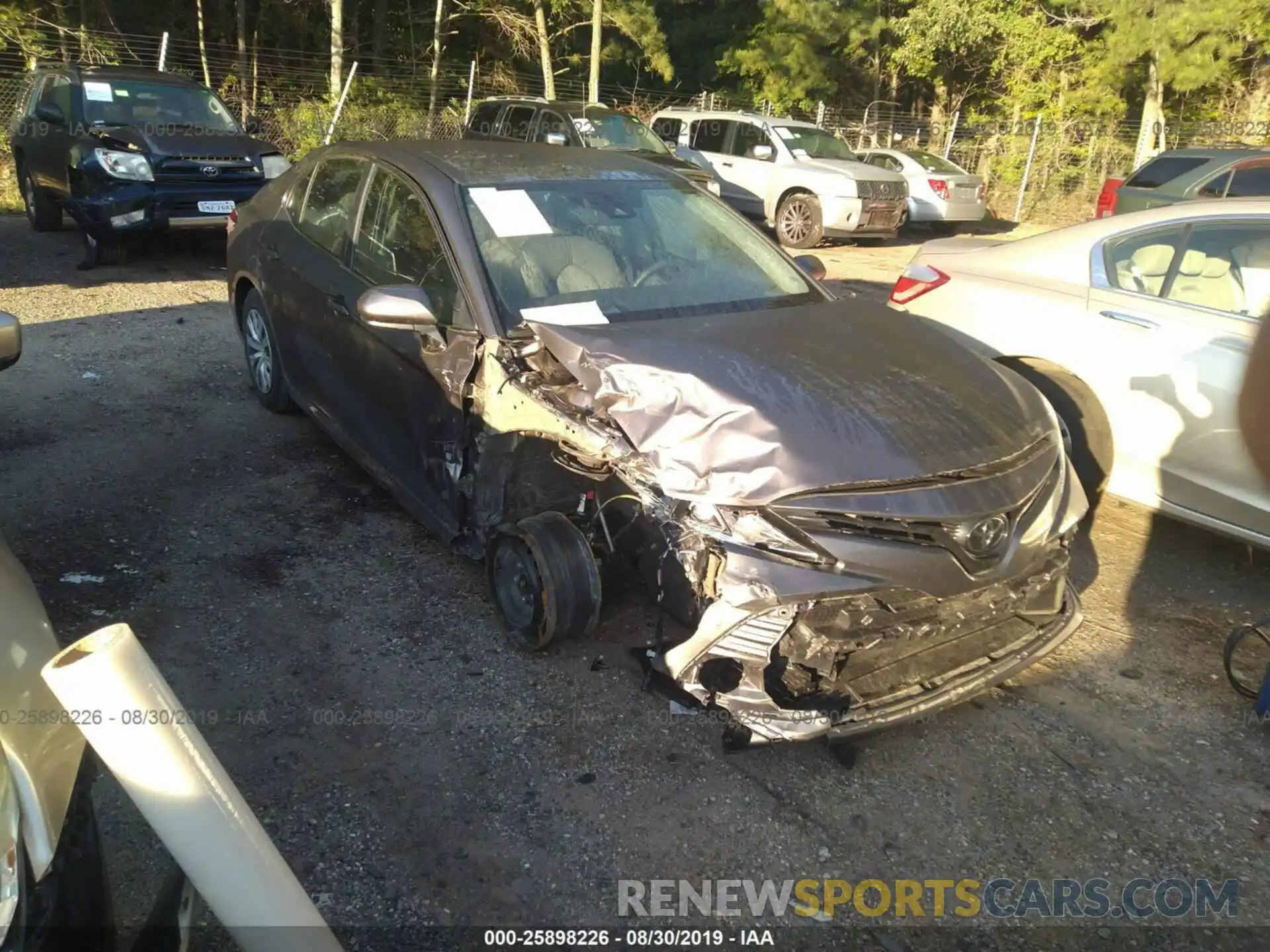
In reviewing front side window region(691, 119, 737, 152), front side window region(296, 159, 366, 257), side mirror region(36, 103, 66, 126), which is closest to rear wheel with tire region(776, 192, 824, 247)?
front side window region(691, 119, 737, 152)

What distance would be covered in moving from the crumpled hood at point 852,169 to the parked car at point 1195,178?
3.19 m

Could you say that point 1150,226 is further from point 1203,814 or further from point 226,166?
point 226,166

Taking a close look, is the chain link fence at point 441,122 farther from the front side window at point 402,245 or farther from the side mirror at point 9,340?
the side mirror at point 9,340

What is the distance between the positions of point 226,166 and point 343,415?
610 centimetres

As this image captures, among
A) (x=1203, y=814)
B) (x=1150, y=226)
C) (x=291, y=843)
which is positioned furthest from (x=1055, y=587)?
(x=291, y=843)

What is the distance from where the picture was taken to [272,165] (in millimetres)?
9758

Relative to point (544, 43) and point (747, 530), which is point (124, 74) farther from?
point (544, 43)

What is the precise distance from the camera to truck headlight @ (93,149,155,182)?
28.6 ft

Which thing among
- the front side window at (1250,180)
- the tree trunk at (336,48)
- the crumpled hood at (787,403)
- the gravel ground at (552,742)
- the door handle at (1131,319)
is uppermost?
the tree trunk at (336,48)

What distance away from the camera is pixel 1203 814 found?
2.89 meters

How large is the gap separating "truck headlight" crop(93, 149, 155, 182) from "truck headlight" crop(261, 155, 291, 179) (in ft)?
3.66

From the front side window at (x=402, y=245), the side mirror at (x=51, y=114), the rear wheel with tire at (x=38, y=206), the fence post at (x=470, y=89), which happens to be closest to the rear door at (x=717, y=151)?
the fence post at (x=470, y=89)

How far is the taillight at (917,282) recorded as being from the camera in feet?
17.0

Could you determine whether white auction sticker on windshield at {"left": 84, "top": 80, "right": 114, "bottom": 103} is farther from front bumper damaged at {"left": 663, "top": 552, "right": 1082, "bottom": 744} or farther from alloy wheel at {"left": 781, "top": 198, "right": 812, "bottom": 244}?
front bumper damaged at {"left": 663, "top": 552, "right": 1082, "bottom": 744}
